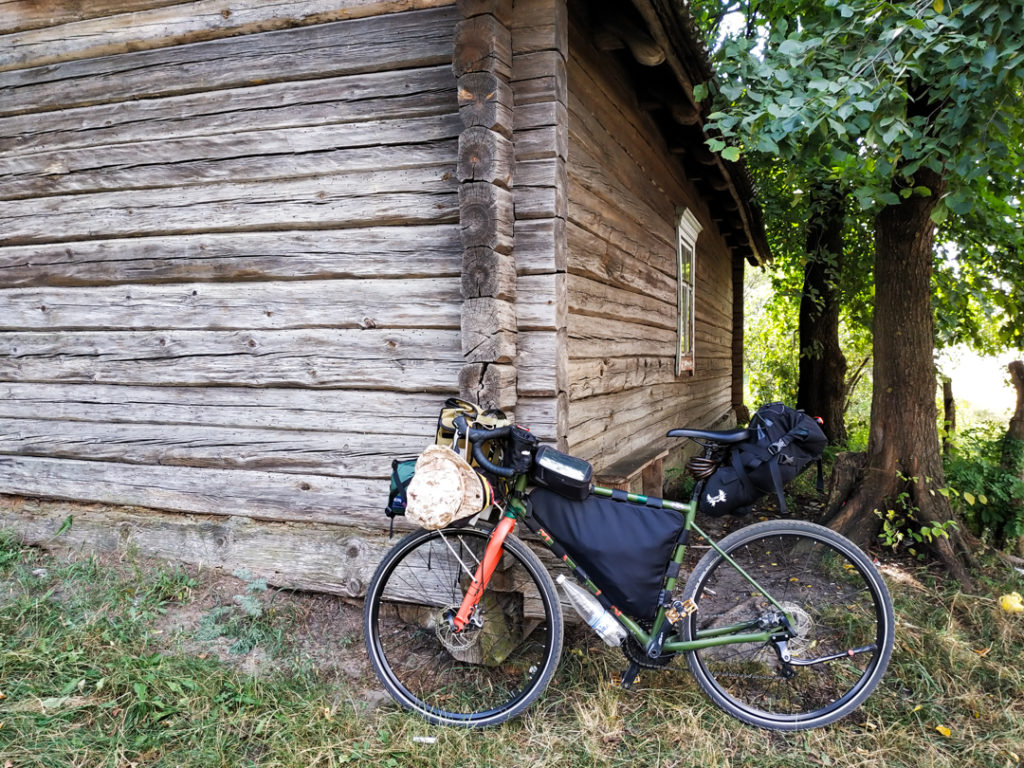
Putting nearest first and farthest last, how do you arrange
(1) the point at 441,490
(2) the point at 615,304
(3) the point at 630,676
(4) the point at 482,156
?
(1) the point at 441,490 → (3) the point at 630,676 → (4) the point at 482,156 → (2) the point at 615,304

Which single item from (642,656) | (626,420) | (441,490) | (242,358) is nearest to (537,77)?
(441,490)

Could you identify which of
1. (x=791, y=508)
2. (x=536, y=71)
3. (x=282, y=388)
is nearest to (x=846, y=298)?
(x=791, y=508)

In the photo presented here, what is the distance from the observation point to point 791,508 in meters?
6.20

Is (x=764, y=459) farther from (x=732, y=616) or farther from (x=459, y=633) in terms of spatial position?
(x=459, y=633)

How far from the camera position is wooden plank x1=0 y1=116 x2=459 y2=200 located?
132 inches

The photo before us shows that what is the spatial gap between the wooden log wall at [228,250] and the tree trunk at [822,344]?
7213 millimetres

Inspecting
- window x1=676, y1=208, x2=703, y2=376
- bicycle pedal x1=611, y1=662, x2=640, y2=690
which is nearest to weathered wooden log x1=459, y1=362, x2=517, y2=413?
bicycle pedal x1=611, y1=662, x2=640, y2=690

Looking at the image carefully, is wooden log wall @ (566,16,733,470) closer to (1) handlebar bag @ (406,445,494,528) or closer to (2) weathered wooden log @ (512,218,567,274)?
(2) weathered wooden log @ (512,218,567,274)

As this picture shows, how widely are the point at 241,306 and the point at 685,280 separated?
4.93 metres

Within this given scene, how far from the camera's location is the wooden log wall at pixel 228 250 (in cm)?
339

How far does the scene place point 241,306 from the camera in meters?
3.69

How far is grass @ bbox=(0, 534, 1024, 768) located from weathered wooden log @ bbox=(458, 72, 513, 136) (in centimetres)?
248

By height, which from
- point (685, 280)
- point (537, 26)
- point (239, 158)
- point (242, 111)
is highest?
point (537, 26)

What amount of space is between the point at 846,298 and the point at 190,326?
8.34 meters
